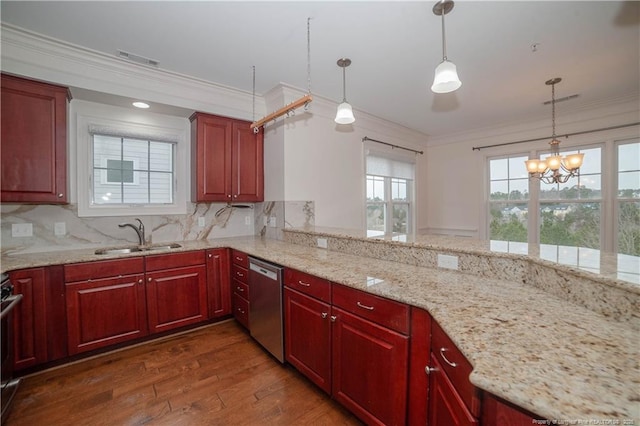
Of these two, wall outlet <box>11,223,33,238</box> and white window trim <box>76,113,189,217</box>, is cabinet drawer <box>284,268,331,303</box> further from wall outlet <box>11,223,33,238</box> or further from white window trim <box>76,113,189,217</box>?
wall outlet <box>11,223,33,238</box>

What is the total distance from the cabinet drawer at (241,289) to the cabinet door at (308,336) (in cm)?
74

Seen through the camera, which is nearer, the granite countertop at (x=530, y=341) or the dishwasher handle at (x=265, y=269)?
the granite countertop at (x=530, y=341)

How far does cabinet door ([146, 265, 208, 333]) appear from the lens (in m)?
2.53

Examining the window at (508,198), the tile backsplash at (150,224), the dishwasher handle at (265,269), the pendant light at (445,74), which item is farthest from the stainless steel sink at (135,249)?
the window at (508,198)

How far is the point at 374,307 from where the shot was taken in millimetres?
1433

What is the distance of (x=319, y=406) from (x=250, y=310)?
105 centimetres

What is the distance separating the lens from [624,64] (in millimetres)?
2680

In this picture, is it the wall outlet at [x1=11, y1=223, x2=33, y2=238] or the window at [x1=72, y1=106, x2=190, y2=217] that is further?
the window at [x1=72, y1=106, x2=190, y2=217]

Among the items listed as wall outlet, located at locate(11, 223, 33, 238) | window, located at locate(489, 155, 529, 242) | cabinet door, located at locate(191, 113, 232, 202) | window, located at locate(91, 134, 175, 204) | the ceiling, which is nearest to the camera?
the ceiling

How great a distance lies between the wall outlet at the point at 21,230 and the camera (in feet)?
7.82

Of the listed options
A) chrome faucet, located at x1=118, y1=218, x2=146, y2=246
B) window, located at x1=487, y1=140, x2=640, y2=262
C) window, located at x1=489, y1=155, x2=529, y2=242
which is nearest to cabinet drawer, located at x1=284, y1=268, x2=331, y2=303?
chrome faucet, located at x1=118, y1=218, x2=146, y2=246

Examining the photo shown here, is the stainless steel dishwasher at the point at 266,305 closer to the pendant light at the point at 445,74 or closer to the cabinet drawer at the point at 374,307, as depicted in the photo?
the cabinet drawer at the point at 374,307

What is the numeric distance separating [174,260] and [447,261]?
7.91 feet

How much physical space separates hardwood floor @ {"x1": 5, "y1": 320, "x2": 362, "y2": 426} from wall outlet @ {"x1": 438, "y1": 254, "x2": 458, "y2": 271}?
1.13m
